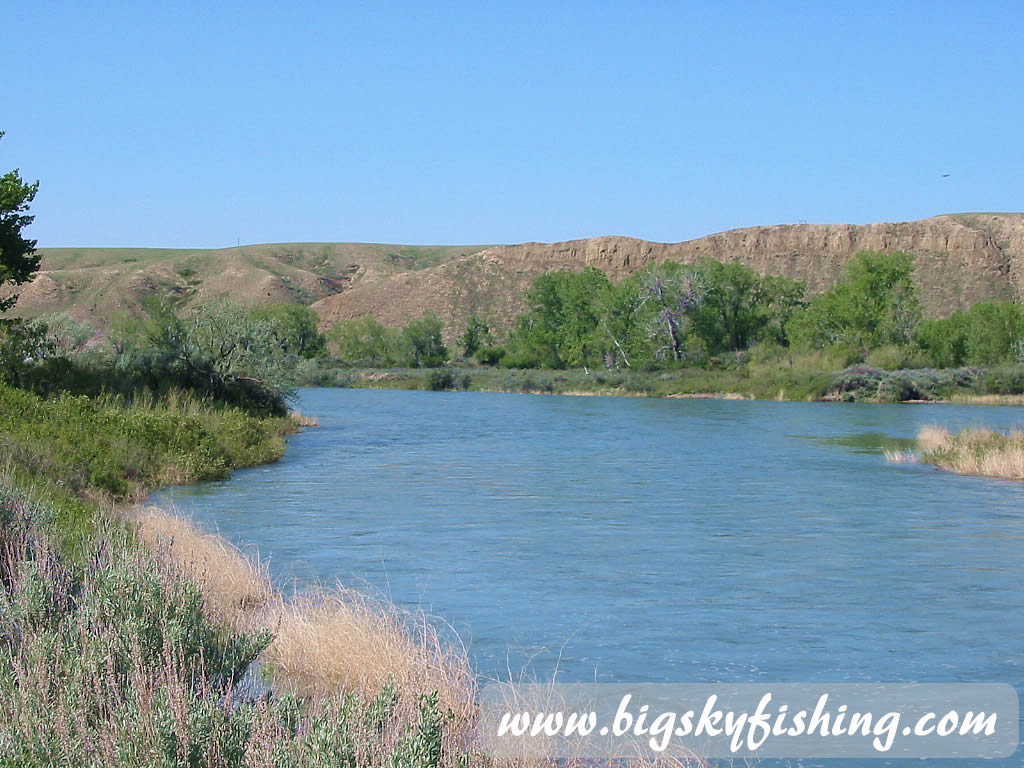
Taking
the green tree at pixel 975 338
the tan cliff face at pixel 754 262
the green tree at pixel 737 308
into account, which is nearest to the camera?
the green tree at pixel 975 338

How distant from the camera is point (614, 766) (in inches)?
271

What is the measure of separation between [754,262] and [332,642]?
130 m

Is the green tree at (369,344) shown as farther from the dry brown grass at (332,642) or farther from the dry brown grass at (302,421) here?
the dry brown grass at (332,642)

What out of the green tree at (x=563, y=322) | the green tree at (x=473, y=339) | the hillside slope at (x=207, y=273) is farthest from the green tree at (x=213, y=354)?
the hillside slope at (x=207, y=273)

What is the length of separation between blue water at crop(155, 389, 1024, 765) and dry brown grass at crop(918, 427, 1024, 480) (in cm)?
57

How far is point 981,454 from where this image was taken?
27891 millimetres

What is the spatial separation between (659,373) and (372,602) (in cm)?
6689

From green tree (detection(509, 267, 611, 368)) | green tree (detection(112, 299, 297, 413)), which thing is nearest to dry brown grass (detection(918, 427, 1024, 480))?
green tree (detection(112, 299, 297, 413))

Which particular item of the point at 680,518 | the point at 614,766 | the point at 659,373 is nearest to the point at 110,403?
the point at 680,518

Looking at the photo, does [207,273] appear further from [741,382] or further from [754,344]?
[741,382]

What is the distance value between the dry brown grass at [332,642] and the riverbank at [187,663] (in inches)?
0.7

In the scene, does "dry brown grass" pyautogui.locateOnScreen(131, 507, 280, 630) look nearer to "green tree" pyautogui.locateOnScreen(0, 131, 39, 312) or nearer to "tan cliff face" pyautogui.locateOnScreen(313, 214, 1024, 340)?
"green tree" pyautogui.locateOnScreen(0, 131, 39, 312)

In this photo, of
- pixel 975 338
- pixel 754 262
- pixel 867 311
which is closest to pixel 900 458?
pixel 975 338

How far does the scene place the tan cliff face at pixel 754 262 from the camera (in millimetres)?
120125
